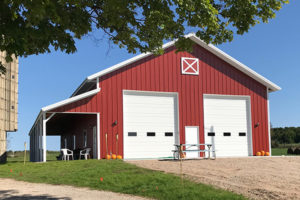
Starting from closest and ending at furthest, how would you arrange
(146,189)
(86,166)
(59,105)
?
(146,189), (86,166), (59,105)

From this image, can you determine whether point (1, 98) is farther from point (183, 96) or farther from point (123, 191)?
point (123, 191)

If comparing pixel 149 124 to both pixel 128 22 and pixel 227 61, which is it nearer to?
pixel 227 61

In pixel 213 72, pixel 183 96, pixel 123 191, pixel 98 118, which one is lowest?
pixel 123 191

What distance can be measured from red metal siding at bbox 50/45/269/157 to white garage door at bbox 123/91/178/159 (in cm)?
41

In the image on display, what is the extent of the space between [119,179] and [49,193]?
7.80 ft

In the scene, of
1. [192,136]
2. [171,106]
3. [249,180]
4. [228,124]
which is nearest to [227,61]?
[228,124]

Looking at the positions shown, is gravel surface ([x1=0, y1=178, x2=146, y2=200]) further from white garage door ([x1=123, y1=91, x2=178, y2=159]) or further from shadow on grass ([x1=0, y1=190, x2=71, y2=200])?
white garage door ([x1=123, y1=91, x2=178, y2=159])

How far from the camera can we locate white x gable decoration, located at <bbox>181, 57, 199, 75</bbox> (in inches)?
880

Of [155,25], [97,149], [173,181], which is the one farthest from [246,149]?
[155,25]

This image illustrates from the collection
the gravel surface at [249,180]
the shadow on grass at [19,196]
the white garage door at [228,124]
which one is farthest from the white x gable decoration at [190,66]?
the shadow on grass at [19,196]

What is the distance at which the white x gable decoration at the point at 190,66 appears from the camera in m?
22.3

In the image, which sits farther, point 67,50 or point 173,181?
point 173,181

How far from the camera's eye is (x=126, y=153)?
2044cm

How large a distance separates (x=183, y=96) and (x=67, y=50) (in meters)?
13.2
